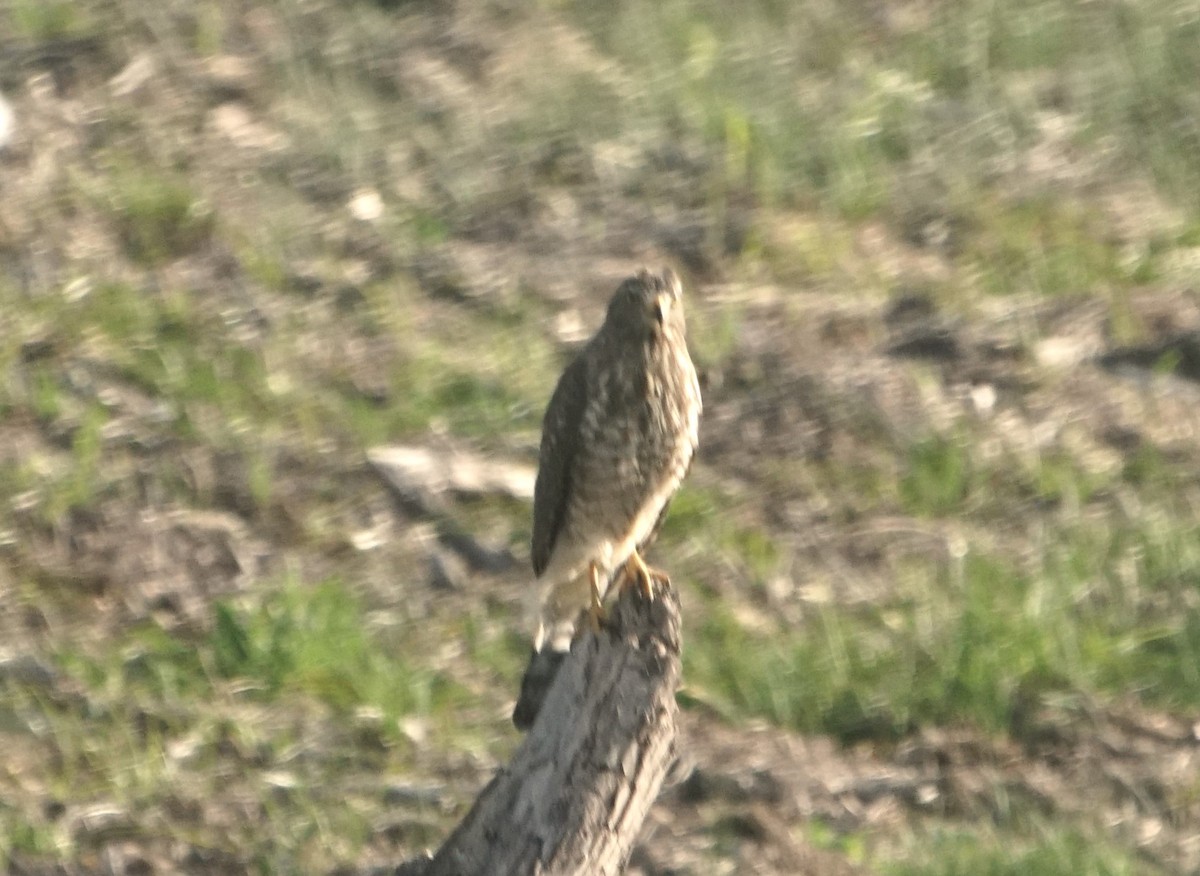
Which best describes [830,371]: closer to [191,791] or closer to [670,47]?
[670,47]

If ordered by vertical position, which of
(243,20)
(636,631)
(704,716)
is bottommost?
(704,716)

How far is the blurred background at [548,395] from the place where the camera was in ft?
17.6

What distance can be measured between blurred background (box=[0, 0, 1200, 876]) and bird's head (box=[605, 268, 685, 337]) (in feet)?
3.56

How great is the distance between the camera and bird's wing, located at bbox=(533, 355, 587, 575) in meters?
5.13

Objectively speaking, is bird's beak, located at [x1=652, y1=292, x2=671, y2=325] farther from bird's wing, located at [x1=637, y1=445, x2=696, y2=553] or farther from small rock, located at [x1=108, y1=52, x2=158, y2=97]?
small rock, located at [x1=108, y1=52, x2=158, y2=97]

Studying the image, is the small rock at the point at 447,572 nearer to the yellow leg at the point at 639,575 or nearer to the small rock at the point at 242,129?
the yellow leg at the point at 639,575

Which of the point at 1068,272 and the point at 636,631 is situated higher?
the point at 636,631

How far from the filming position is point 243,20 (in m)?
8.35

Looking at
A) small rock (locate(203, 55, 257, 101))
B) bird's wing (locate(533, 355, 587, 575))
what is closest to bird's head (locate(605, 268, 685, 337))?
bird's wing (locate(533, 355, 587, 575))

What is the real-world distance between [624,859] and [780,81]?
4.51 m

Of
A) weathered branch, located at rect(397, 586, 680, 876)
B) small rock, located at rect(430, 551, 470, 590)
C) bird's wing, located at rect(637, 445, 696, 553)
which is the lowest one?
small rock, located at rect(430, 551, 470, 590)

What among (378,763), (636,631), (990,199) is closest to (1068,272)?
(990,199)

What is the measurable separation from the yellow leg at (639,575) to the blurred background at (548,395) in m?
0.69

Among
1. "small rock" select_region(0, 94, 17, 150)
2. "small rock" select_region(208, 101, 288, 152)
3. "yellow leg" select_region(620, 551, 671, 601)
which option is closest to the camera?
"yellow leg" select_region(620, 551, 671, 601)
